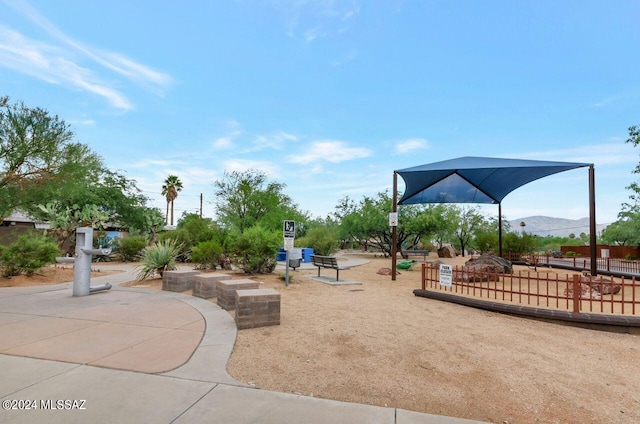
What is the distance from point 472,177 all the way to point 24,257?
57.8 feet

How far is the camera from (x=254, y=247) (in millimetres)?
11273

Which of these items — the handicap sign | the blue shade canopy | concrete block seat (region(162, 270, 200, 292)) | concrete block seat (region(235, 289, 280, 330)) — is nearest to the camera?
concrete block seat (region(235, 289, 280, 330))

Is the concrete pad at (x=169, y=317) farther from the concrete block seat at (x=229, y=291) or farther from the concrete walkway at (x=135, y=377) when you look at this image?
the concrete block seat at (x=229, y=291)

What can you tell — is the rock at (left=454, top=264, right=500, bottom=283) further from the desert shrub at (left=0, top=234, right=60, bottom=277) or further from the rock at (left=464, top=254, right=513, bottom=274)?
the desert shrub at (left=0, top=234, right=60, bottom=277)

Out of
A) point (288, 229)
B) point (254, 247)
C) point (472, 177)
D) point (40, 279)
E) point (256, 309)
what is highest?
point (472, 177)

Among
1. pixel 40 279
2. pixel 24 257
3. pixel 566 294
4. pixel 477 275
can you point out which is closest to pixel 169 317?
pixel 566 294

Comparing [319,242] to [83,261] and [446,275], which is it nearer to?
[446,275]

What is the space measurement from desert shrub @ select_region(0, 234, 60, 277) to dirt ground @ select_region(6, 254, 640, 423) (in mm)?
9720

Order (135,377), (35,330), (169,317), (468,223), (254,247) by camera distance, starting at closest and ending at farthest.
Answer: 1. (135,377)
2. (35,330)
3. (169,317)
4. (254,247)
5. (468,223)

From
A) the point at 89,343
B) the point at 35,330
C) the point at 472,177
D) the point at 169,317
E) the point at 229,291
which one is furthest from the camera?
the point at 472,177

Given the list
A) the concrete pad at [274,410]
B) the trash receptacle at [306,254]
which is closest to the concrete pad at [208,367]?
the concrete pad at [274,410]

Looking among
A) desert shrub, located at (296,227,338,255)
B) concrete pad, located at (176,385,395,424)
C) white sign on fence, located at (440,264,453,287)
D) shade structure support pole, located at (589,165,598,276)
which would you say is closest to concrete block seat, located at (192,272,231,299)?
concrete pad, located at (176,385,395,424)

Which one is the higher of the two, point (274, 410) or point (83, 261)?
point (83, 261)

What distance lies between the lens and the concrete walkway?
9.03 feet
